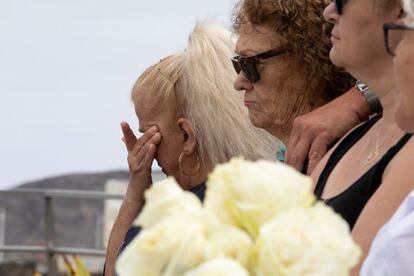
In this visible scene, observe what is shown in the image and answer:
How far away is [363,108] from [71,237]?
7087 mm

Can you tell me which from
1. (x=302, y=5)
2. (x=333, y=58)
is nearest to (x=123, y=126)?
(x=302, y=5)

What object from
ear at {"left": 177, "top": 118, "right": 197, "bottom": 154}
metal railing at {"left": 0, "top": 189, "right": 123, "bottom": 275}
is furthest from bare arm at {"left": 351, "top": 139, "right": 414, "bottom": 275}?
metal railing at {"left": 0, "top": 189, "right": 123, "bottom": 275}

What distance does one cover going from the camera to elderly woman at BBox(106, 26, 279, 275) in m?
4.40

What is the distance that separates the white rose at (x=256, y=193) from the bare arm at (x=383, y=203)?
0.94m

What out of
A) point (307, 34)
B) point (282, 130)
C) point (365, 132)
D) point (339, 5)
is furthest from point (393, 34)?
point (282, 130)

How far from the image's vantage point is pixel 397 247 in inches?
83.7

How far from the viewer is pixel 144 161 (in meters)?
4.59

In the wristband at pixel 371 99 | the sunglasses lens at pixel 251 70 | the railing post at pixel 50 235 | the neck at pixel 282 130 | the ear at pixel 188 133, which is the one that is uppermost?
the sunglasses lens at pixel 251 70

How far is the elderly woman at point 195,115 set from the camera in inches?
173

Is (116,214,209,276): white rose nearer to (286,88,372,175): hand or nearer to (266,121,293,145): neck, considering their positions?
(286,88,372,175): hand

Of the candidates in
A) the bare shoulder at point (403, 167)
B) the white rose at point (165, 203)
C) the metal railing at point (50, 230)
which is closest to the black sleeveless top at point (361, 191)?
the bare shoulder at point (403, 167)

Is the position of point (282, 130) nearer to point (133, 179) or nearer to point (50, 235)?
point (133, 179)

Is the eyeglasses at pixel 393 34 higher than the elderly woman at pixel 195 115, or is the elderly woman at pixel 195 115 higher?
the eyeglasses at pixel 393 34

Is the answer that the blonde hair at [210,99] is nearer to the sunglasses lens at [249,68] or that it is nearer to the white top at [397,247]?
the sunglasses lens at [249,68]
